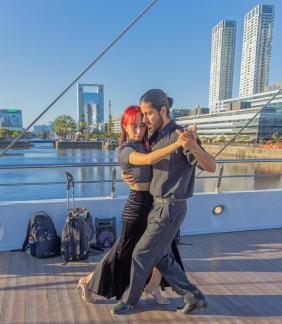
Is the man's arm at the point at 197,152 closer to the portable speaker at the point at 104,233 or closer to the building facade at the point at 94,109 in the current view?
the portable speaker at the point at 104,233

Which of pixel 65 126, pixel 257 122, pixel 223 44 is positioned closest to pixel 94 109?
pixel 65 126

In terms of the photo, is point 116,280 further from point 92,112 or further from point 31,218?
point 92,112

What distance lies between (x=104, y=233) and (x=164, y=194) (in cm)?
193

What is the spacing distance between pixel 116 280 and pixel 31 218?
1624 mm

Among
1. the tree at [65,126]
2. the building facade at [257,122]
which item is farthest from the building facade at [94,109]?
the building facade at [257,122]

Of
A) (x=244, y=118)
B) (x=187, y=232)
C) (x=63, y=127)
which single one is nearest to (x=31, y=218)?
(x=187, y=232)

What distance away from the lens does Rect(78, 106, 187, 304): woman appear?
6.28ft

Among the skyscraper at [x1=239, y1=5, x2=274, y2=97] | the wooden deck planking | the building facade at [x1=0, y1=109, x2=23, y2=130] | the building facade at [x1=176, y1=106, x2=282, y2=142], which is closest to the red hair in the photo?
the wooden deck planking

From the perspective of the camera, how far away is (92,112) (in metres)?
129

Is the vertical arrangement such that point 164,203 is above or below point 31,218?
above

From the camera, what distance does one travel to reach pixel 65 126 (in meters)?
102

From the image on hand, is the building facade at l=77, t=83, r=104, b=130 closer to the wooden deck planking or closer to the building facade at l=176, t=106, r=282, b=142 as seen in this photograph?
the building facade at l=176, t=106, r=282, b=142

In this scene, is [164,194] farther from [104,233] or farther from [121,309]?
[104,233]

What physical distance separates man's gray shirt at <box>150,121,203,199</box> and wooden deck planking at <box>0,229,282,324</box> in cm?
103
